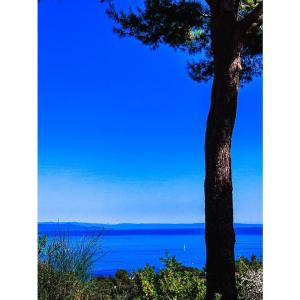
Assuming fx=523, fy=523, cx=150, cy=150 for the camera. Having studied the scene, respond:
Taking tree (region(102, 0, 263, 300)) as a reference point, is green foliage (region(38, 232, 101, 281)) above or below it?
below

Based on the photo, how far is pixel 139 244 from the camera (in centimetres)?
1301

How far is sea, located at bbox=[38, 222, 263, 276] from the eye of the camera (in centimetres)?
432

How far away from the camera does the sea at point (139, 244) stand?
170 inches

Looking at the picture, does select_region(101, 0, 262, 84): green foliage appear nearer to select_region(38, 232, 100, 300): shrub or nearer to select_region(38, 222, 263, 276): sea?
select_region(38, 222, 263, 276): sea

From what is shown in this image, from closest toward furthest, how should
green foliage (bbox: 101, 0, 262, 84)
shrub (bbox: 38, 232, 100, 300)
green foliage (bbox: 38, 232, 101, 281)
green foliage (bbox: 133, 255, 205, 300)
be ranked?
green foliage (bbox: 133, 255, 205, 300) → shrub (bbox: 38, 232, 100, 300) → green foliage (bbox: 38, 232, 101, 281) → green foliage (bbox: 101, 0, 262, 84)

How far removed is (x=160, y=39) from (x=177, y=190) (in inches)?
496

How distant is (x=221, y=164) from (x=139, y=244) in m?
9.02

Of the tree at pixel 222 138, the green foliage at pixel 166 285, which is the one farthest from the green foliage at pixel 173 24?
the green foliage at pixel 166 285

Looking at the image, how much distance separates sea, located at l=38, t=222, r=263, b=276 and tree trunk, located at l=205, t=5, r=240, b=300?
31 cm

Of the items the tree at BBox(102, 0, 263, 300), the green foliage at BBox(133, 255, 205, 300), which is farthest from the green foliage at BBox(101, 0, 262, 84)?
the green foliage at BBox(133, 255, 205, 300)

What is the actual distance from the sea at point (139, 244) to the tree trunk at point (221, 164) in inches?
12.0

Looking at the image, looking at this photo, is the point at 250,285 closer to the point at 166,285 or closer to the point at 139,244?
the point at 166,285
